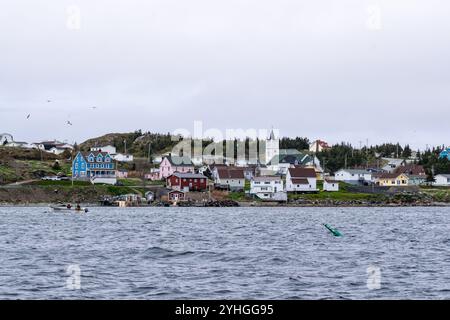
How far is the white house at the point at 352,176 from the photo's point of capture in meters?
160

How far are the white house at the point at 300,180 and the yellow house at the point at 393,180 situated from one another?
2776 cm

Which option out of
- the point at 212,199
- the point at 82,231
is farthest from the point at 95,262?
the point at 212,199

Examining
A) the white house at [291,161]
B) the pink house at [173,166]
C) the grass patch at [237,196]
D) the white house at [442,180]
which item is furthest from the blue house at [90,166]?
the white house at [442,180]

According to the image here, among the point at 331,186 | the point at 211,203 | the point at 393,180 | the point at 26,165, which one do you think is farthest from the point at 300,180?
the point at 26,165

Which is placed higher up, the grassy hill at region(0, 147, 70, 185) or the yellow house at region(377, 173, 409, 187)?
the grassy hill at region(0, 147, 70, 185)

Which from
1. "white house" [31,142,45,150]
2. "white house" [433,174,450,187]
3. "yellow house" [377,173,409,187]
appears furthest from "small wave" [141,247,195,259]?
"white house" [31,142,45,150]

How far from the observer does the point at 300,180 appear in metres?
138

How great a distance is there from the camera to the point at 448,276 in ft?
94.4

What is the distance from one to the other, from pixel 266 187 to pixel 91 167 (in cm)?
3699

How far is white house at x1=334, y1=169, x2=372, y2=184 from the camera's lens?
160 metres

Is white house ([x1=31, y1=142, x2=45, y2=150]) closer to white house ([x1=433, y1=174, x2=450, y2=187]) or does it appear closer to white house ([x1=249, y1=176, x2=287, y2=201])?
white house ([x1=249, y1=176, x2=287, y2=201])
